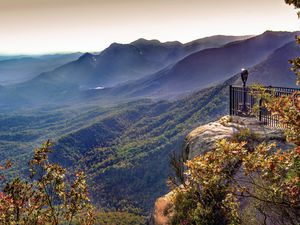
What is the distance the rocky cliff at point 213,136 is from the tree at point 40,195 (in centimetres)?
801

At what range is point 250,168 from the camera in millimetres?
6301

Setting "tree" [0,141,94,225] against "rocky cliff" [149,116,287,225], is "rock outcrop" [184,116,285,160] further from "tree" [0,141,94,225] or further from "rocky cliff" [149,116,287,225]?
"tree" [0,141,94,225]

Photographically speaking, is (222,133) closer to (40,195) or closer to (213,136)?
(213,136)

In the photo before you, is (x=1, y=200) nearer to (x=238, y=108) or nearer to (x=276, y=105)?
(x=276, y=105)

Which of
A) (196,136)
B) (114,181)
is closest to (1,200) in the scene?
(196,136)

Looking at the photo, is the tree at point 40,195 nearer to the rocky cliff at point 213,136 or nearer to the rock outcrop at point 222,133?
the rocky cliff at point 213,136

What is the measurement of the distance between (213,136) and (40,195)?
38.0 ft

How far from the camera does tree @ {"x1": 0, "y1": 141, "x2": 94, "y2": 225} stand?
7887 millimetres

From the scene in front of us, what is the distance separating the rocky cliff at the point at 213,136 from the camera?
16.4m

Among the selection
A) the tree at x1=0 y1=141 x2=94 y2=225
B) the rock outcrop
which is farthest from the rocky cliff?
the tree at x1=0 y1=141 x2=94 y2=225

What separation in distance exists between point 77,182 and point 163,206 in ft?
34.1

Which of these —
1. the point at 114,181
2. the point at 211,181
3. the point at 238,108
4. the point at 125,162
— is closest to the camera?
the point at 211,181

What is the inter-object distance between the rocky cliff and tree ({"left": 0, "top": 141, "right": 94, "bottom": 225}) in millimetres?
8006

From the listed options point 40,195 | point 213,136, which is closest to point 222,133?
point 213,136
